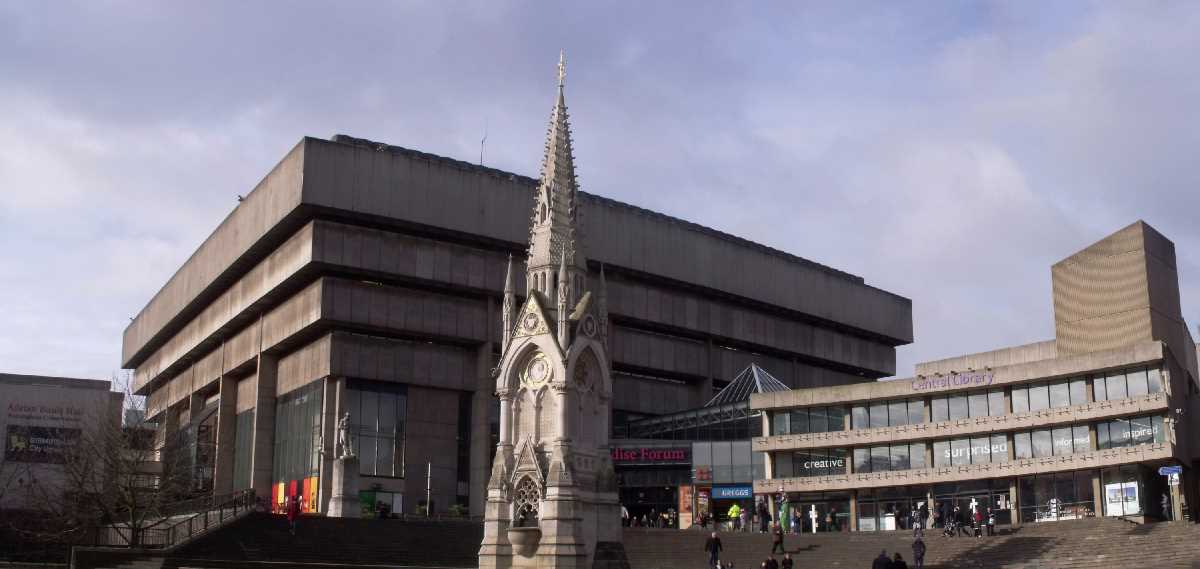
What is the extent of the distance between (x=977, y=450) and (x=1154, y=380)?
10045 millimetres

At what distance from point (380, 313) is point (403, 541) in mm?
32203

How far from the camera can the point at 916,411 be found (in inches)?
2731

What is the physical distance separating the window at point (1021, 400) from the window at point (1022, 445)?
4.03 ft

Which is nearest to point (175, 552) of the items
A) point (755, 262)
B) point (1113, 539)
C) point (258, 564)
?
point (258, 564)

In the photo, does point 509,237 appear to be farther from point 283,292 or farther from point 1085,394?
point 1085,394

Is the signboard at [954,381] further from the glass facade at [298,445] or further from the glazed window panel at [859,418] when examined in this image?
the glass facade at [298,445]

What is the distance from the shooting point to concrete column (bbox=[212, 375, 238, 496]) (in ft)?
322

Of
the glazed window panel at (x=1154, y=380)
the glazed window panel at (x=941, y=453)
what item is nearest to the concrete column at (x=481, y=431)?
the glazed window panel at (x=941, y=453)

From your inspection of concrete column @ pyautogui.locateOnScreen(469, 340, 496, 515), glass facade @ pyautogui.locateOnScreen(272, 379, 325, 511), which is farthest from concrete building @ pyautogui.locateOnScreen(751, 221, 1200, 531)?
glass facade @ pyautogui.locateOnScreen(272, 379, 325, 511)

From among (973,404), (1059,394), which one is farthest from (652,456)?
(1059,394)

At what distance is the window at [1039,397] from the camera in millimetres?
64188

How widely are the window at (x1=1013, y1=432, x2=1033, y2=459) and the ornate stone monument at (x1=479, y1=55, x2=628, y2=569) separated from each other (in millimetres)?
33041

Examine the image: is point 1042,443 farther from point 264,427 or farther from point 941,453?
point 264,427

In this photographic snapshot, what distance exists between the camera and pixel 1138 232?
74.5 metres
